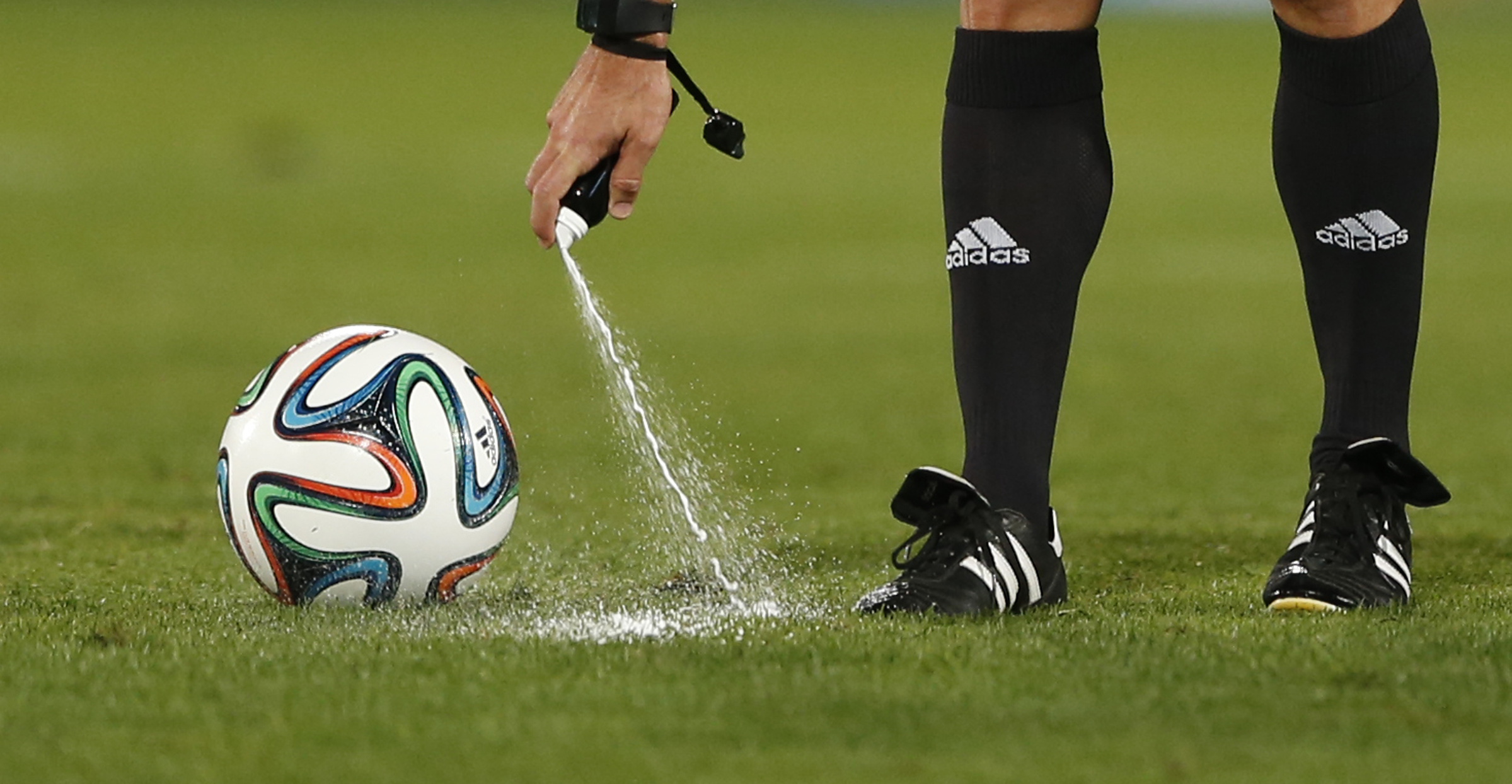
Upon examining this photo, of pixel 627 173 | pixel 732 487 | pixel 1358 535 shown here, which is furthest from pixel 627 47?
pixel 732 487

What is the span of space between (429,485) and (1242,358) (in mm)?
4510

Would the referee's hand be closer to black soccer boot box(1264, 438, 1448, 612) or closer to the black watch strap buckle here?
the black watch strap buckle

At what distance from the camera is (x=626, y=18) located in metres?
2.80

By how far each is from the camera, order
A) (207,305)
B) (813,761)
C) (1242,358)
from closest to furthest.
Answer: (813,761), (1242,358), (207,305)

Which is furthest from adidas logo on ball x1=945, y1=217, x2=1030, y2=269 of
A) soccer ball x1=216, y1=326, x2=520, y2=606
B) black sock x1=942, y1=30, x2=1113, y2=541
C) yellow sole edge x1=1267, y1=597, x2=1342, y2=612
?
soccer ball x1=216, y1=326, x2=520, y2=606

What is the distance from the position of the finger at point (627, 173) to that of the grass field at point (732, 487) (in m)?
0.56

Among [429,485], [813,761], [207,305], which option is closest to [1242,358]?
[207,305]

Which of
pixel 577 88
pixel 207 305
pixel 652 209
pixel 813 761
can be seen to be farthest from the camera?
pixel 652 209

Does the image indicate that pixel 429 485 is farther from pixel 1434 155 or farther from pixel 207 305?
pixel 207 305

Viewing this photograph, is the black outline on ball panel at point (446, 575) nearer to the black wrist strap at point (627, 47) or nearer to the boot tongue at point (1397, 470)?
the black wrist strap at point (627, 47)

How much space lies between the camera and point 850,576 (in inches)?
130

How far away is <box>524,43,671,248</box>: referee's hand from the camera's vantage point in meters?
2.76

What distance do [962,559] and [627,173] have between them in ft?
2.16

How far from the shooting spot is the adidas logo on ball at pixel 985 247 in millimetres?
2945
